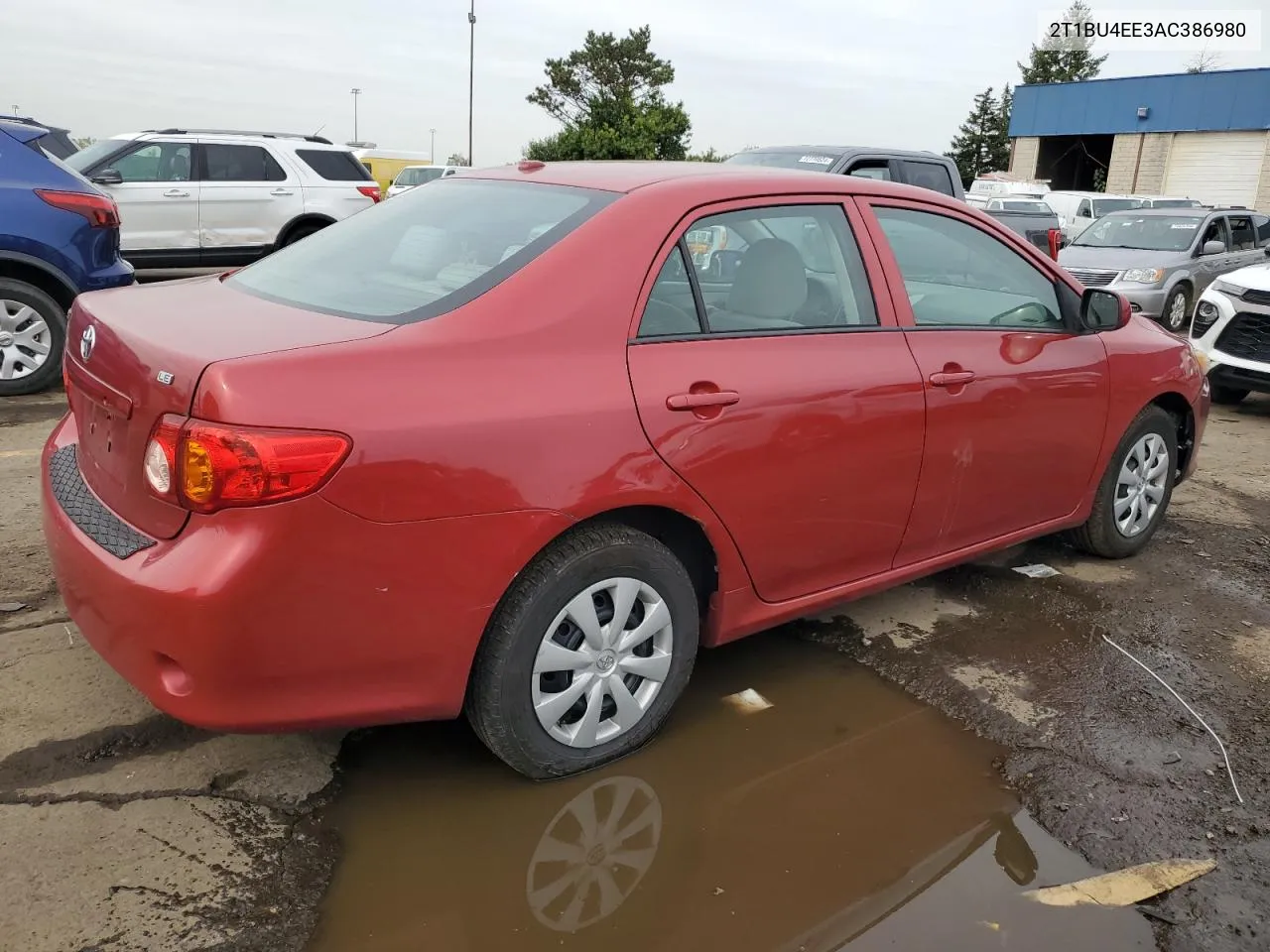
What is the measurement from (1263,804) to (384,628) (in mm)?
2413

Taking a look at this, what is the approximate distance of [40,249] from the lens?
653 cm

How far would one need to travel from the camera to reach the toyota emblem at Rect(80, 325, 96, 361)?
8.84 feet

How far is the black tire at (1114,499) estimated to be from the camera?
4445 mm

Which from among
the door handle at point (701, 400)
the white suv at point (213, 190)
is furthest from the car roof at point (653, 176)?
the white suv at point (213, 190)

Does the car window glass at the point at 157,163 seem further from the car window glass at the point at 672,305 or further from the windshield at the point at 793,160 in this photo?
the car window glass at the point at 672,305

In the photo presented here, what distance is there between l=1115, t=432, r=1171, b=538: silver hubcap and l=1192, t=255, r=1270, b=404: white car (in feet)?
11.2

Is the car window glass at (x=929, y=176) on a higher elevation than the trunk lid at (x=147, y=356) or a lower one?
higher

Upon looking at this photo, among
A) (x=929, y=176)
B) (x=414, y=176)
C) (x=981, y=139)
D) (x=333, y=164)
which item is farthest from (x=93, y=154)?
(x=981, y=139)

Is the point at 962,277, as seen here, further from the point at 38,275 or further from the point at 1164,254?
the point at 1164,254

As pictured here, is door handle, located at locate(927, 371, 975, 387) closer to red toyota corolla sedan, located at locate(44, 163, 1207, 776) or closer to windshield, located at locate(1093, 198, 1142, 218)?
red toyota corolla sedan, located at locate(44, 163, 1207, 776)

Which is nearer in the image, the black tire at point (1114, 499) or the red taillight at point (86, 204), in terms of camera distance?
the black tire at point (1114, 499)

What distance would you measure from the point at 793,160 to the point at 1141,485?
5487mm

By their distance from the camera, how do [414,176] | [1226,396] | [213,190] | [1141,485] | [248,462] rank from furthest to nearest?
[414,176] → [213,190] → [1226,396] → [1141,485] → [248,462]

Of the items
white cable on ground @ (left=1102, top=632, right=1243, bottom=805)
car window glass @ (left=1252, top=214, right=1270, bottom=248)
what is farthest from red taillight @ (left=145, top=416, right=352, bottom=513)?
car window glass @ (left=1252, top=214, right=1270, bottom=248)
